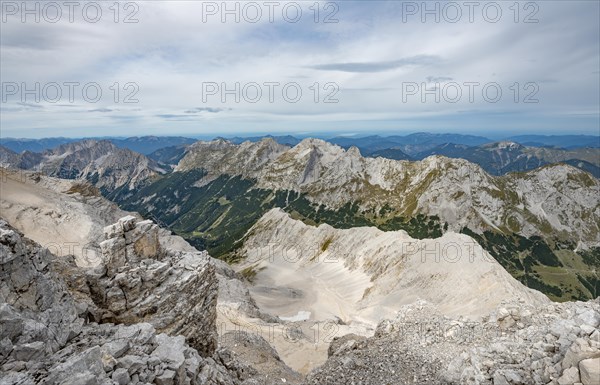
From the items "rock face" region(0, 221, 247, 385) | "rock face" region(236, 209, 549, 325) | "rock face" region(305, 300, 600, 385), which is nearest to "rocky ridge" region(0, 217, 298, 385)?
"rock face" region(0, 221, 247, 385)

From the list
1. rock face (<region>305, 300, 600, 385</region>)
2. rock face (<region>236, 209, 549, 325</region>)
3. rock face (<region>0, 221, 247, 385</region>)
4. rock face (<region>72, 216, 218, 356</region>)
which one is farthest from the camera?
rock face (<region>236, 209, 549, 325</region>)

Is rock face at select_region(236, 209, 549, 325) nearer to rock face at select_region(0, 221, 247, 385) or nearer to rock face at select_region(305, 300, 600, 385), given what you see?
rock face at select_region(305, 300, 600, 385)

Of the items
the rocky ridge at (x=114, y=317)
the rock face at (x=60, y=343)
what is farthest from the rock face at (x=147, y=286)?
the rock face at (x=60, y=343)

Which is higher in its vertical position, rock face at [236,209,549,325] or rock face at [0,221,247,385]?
rock face at [0,221,247,385]

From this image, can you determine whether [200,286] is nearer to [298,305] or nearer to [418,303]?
[418,303]

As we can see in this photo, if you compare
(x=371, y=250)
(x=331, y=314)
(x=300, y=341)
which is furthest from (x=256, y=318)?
(x=371, y=250)

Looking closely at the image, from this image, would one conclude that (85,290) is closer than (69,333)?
No
